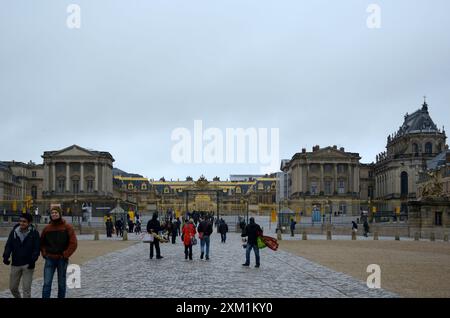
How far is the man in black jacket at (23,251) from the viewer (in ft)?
39.5

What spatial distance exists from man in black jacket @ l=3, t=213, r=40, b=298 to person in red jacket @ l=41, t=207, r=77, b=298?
9.1 inches

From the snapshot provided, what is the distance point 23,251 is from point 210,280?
21.7 feet

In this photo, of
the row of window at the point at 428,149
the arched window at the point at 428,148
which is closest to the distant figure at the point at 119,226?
the row of window at the point at 428,149

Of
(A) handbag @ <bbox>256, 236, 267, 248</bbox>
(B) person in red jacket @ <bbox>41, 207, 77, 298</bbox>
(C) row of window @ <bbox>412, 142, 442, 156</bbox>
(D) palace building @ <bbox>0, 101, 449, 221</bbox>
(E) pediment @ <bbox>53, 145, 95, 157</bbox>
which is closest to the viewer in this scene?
(B) person in red jacket @ <bbox>41, 207, 77, 298</bbox>

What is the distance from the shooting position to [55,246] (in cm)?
1227

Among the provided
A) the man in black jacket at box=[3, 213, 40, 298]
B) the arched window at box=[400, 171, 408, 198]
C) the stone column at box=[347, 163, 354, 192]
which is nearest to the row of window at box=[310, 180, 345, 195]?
the stone column at box=[347, 163, 354, 192]

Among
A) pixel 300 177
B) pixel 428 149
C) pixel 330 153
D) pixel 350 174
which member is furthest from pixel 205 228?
pixel 428 149

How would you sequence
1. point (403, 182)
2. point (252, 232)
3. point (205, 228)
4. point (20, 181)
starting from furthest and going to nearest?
point (20, 181) < point (403, 182) < point (205, 228) < point (252, 232)

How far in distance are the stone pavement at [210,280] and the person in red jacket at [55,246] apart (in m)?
2.12

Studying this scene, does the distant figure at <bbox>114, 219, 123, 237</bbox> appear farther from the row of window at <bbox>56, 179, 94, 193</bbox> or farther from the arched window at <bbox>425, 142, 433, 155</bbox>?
the arched window at <bbox>425, 142, 433, 155</bbox>

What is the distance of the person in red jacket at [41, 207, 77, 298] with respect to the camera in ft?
40.1

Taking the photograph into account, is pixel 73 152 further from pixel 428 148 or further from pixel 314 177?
pixel 428 148
